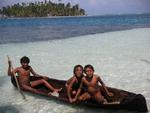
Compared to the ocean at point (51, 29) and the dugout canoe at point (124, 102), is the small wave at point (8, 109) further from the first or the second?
the ocean at point (51, 29)

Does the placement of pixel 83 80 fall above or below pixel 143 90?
above

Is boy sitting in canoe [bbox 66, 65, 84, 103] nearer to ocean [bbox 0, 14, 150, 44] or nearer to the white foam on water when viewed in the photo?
the white foam on water

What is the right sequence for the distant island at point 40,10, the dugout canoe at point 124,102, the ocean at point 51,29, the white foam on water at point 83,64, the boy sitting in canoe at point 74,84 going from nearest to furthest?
1. the dugout canoe at point 124,102
2. the boy sitting in canoe at point 74,84
3. the white foam on water at point 83,64
4. the ocean at point 51,29
5. the distant island at point 40,10

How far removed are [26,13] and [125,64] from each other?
120955 mm

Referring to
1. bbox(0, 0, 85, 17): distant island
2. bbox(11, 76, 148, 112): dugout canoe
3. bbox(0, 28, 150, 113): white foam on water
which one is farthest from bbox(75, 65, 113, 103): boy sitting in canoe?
bbox(0, 0, 85, 17): distant island

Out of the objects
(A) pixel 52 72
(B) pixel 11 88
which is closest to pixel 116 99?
(B) pixel 11 88

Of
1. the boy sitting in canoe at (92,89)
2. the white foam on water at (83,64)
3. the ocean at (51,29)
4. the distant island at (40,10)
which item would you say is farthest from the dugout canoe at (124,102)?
the distant island at (40,10)

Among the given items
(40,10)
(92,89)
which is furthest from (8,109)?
(40,10)

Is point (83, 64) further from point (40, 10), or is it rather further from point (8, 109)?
point (40, 10)

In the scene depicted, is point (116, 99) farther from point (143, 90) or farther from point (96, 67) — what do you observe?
point (96, 67)

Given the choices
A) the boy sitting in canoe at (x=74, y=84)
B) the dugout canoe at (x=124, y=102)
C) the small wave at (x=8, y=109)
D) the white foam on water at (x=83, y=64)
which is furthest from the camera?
the white foam on water at (x=83, y=64)

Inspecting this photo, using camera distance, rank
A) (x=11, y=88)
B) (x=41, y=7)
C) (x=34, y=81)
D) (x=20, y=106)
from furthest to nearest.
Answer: (x=41, y=7), (x=11, y=88), (x=34, y=81), (x=20, y=106)

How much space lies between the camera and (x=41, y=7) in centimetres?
13025

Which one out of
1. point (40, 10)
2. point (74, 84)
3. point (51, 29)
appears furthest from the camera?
point (40, 10)
